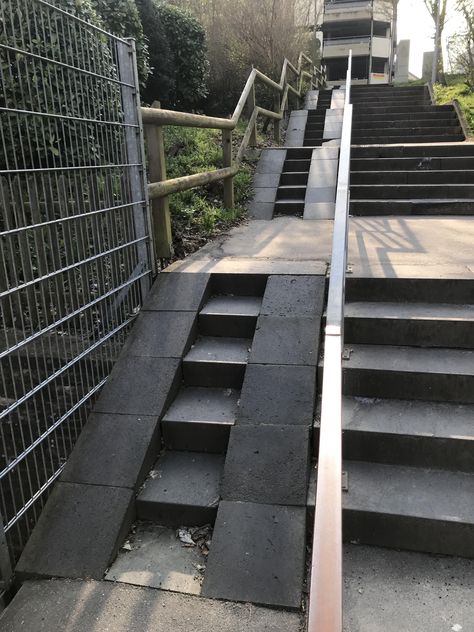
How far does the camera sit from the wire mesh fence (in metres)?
2.15

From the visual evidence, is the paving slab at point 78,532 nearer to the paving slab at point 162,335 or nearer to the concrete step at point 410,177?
the paving slab at point 162,335

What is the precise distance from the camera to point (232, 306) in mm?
3420

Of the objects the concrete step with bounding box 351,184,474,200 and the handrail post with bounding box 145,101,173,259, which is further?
the concrete step with bounding box 351,184,474,200

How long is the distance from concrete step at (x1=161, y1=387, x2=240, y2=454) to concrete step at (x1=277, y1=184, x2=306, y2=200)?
3.75m

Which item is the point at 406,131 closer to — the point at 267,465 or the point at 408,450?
the point at 408,450

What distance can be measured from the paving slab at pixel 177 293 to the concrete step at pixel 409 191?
336 centimetres

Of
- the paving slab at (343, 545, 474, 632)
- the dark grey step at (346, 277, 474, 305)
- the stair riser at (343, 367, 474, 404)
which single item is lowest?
the paving slab at (343, 545, 474, 632)

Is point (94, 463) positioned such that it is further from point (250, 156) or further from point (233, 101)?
point (233, 101)

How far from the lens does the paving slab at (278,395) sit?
262 centimetres

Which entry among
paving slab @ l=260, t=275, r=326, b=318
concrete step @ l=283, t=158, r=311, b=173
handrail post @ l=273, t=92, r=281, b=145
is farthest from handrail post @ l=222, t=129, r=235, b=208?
handrail post @ l=273, t=92, r=281, b=145

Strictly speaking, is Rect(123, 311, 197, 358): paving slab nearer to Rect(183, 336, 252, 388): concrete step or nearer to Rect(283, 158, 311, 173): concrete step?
Rect(183, 336, 252, 388): concrete step

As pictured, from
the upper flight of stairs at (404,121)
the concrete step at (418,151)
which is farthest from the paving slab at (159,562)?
the upper flight of stairs at (404,121)

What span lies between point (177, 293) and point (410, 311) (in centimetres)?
151

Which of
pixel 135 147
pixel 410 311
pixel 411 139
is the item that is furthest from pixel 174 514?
pixel 411 139
